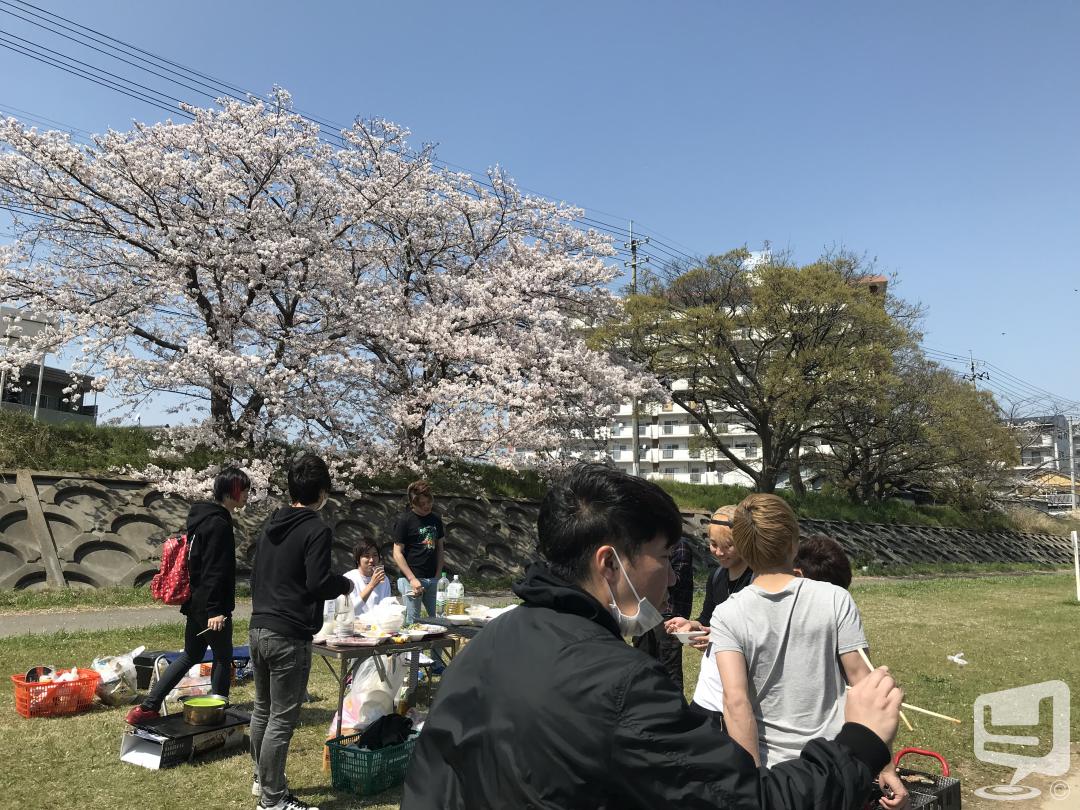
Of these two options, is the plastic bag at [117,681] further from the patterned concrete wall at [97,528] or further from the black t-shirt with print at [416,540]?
the patterned concrete wall at [97,528]

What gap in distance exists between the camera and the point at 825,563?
12.6ft

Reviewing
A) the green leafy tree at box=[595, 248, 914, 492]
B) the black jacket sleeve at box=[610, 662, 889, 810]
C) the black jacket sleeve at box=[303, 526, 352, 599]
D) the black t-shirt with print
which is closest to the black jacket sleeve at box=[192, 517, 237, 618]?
the black jacket sleeve at box=[303, 526, 352, 599]

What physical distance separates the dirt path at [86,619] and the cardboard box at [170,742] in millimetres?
4714

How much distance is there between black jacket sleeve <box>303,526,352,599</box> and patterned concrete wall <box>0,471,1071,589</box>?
7.37 metres

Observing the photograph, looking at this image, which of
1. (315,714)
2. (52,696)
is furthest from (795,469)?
(52,696)

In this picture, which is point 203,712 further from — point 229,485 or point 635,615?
point 635,615

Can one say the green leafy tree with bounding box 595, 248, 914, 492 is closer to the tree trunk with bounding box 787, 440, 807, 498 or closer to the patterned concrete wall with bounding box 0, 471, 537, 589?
the tree trunk with bounding box 787, 440, 807, 498

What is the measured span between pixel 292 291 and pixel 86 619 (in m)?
6.78

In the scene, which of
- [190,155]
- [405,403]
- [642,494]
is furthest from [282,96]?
[642,494]

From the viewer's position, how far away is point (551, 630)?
1.45 meters

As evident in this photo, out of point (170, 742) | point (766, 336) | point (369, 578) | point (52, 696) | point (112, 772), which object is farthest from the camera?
point (766, 336)

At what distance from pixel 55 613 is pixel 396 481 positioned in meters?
8.41

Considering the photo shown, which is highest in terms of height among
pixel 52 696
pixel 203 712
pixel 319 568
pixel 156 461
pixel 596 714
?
pixel 156 461

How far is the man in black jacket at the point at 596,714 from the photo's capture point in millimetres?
1292
